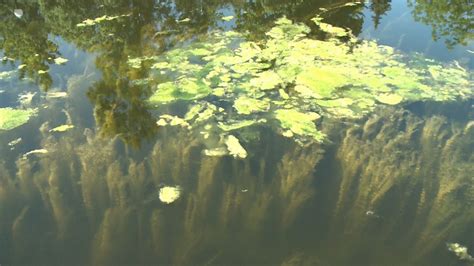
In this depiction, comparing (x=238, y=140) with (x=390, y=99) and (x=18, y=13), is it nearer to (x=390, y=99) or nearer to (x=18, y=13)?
(x=390, y=99)

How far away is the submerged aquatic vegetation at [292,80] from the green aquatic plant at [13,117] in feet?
3.86

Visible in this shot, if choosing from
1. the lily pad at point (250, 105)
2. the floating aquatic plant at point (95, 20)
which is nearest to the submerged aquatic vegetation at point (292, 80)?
the lily pad at point (250, 105)

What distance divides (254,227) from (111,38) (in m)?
3.61

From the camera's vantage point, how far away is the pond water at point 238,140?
8.80 ft

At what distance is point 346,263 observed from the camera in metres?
2.48

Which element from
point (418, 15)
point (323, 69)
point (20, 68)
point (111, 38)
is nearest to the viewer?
point (323, 69)

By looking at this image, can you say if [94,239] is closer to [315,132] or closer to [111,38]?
[315,132]

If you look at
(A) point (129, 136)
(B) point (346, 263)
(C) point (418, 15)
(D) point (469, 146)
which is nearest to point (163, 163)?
(A) point (129, 136)

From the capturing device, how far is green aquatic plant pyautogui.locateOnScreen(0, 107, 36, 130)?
3.95 meters

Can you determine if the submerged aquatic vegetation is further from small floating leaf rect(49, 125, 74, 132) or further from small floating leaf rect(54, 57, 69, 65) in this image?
small floating leaf rect(54, 57, 69, 65)

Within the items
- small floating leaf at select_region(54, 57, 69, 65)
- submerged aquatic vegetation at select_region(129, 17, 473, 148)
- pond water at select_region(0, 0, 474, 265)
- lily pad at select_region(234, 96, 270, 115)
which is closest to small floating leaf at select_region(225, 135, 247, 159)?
pond water at select_region(0, 0, 474, 265)

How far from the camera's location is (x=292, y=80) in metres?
4.16

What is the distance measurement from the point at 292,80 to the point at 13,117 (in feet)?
8.85

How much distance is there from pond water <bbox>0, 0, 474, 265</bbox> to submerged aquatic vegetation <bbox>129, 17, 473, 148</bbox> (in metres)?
0.02
